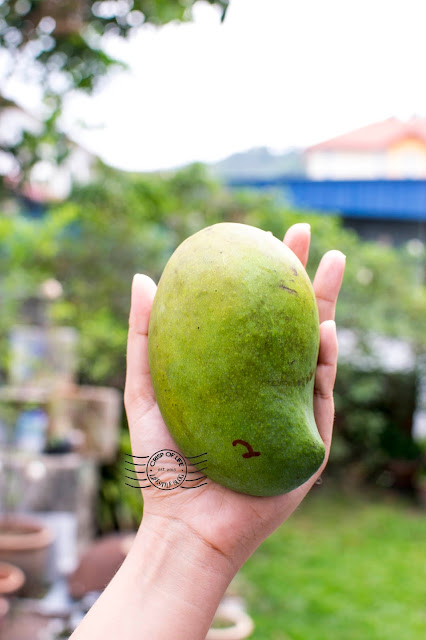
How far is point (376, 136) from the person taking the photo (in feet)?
57.5

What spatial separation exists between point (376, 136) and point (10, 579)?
55.0ft

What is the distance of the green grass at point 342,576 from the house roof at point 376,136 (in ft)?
36.5

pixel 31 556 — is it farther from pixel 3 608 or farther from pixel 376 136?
pixel 376 136

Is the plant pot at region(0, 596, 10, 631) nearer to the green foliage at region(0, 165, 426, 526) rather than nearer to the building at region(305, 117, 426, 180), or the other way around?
the green foliage at region(0, 165, 426, 526)

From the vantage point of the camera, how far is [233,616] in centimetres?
247

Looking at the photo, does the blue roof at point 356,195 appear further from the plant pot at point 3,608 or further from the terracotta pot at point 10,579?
the plant pot at point 3,608

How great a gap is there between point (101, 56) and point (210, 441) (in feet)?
10.8

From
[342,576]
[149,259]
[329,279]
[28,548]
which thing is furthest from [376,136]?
[329,279]

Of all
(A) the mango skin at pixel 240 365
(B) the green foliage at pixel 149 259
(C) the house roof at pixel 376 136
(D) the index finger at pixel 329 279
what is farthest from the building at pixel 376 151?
(A) the mango skin at pixel 240 365

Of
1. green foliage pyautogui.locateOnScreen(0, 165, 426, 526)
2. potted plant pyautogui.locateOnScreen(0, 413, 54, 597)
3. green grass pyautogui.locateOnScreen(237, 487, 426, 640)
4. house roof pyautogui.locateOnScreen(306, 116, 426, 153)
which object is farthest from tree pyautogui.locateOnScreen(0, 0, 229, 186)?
house roof pyautogui.locateOnScreen(306, 116, 426, 153)

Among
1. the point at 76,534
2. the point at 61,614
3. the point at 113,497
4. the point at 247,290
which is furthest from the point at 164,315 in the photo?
the point at 113,497

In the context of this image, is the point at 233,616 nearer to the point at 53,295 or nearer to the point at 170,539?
the point at 170,539

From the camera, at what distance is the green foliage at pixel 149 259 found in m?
5.25

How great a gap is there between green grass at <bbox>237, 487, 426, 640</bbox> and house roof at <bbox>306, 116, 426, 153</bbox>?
1114 centimetres
